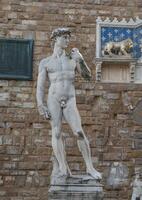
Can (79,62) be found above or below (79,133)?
above

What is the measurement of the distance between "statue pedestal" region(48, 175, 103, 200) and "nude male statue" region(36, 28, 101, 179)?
0.36 feet

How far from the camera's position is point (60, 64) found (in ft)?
20.4

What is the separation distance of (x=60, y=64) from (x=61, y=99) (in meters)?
0.44

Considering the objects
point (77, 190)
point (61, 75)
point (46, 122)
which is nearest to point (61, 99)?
point (61, 75)

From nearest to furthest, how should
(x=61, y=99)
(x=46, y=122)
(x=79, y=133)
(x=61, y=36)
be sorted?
1. (x=79, y=133)
2. (x=61, y=99)
3. (x=61, y=36)
4. (x=46, y=122)

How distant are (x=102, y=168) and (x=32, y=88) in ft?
5.61

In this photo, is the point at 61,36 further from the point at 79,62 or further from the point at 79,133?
the point at 79,133

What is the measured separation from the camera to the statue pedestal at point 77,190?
5.68 meters

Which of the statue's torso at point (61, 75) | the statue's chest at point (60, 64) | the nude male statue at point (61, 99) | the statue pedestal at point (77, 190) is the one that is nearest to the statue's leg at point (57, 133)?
the nude male statue at point (61, 99)

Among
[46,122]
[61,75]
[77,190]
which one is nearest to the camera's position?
[77,190]

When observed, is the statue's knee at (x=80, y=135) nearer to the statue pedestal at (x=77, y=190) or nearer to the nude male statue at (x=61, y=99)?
the nude male statue at (x=61, y=99)

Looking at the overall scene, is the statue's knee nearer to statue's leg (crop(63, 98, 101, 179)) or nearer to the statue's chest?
statue's leg (crop(63, 98, 101, 179))

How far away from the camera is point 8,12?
8742 millimetres

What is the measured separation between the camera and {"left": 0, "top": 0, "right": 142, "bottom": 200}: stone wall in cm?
821
